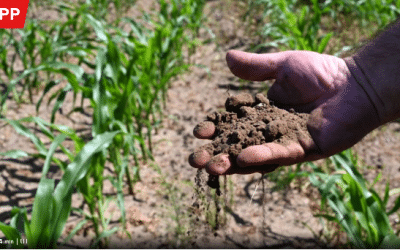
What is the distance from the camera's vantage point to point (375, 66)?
149 centimetres

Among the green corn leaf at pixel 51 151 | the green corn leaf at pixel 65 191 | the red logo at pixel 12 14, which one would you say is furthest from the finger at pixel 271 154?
the red logo at pixel 12 14

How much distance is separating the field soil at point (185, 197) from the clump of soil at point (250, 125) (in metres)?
0.14

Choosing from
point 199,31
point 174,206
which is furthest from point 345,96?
point 199,31

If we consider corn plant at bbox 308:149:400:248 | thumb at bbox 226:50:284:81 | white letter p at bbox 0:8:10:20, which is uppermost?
white letter p at bbox 0:8:10:20

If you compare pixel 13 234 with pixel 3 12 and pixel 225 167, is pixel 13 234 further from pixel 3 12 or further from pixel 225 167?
pixel 3 12

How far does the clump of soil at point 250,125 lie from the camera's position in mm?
1276

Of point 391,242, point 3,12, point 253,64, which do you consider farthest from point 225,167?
point 3,12

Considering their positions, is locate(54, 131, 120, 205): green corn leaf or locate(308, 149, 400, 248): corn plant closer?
locate(54, 131, 120, 205): green corn leaf

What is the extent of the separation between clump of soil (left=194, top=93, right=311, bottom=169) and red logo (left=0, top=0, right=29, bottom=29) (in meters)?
1.95

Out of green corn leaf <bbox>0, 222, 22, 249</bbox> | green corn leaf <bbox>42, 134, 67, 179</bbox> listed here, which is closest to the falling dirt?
green corn leaf <bbox>42, 134, 67, 179</bbox>

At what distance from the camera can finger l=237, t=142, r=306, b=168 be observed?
117 cm

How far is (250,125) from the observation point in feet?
4.39

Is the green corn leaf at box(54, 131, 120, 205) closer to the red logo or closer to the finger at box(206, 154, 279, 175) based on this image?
the finger at box(206, 154, 279, 175)

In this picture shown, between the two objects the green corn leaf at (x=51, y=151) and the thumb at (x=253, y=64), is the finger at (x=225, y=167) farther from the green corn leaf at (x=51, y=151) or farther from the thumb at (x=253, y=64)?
the green corn leaf at (x=51, y=151)
